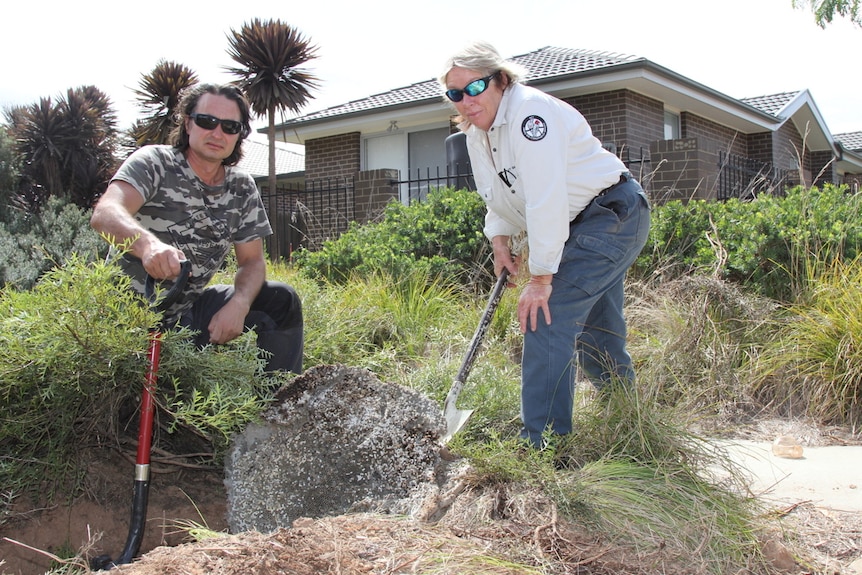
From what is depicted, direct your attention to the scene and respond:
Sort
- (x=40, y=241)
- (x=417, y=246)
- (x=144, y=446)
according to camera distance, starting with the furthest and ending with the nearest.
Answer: (x=40, y=241) < (x=417, y=246) < (x=144, y=446)

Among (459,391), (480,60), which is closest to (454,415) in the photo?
(459,391)

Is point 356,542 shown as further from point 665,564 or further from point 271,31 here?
point 271,31

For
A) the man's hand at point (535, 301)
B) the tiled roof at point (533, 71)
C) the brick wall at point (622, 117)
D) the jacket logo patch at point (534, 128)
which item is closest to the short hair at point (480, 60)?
the jacket logo patch at point (534, 128)

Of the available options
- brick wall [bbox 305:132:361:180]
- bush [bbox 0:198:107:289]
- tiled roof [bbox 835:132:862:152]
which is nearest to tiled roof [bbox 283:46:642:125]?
brick wall [bbox 305:132:361:180]

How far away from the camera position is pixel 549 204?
2.67 m

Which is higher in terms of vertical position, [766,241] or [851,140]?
[851,140]

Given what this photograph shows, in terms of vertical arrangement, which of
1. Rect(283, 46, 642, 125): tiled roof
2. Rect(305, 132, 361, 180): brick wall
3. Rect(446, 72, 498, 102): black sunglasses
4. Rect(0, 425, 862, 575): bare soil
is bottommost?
Rect(0, 425, 862, 575): bare soil

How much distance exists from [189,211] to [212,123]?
42cm

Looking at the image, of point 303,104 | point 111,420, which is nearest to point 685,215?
point 111,420

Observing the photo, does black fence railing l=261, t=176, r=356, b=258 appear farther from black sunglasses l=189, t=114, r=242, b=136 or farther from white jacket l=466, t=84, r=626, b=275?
white jacket l=466, t=84, r=626, b=275

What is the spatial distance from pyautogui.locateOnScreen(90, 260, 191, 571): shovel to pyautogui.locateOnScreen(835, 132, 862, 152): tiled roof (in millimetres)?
27247

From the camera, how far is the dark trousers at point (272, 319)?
10.8 feet

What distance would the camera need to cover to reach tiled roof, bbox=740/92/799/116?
1772 cm

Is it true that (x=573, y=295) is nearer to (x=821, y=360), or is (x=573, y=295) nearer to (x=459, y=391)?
(x=459, y=391)
